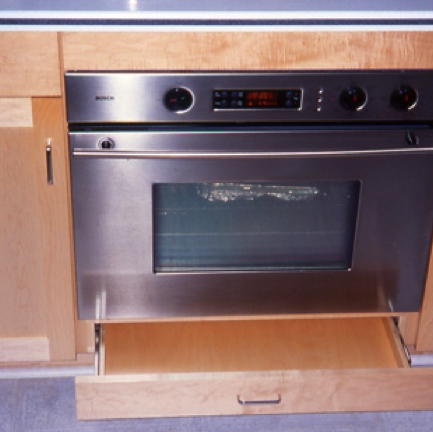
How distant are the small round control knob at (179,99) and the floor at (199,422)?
71 cm

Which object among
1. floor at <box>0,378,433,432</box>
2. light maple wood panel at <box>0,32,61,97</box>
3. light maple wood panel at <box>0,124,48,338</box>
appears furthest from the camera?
floor at <box>0,378,433,432</box>

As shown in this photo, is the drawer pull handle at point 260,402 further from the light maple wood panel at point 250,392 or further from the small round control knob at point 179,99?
the small round control knob at point 179,99

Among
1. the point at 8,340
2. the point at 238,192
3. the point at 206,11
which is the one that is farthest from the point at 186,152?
the point at 8,340

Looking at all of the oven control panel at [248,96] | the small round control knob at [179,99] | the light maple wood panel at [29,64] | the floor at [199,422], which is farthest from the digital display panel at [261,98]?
the floor at [199,422]

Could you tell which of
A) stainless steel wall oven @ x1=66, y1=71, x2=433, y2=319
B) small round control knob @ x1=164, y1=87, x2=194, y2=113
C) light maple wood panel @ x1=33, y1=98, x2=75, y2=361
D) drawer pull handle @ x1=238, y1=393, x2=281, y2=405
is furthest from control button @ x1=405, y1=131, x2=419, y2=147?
light maple wood panel @ x1=33, y1=98, x2=75, y2=361

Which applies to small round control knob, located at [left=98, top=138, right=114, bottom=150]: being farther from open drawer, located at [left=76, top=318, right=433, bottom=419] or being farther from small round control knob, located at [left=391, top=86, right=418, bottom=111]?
small round control knob, located at [left=391, top=86, right=418, bottom=111]

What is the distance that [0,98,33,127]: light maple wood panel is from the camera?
1440 mm

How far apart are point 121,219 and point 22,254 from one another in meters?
0.24

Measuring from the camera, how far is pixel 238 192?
1.57 meters

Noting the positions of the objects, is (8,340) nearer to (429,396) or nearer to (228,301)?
(228,301)

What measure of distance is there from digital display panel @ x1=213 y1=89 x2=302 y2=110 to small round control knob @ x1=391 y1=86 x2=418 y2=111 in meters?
0.19

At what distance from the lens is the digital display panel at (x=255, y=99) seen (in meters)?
1.44

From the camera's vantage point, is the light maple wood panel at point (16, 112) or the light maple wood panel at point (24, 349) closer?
the light maple wood panel at point (16, 112)

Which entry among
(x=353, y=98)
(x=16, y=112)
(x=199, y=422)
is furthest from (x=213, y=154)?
(x=199, y=422)
